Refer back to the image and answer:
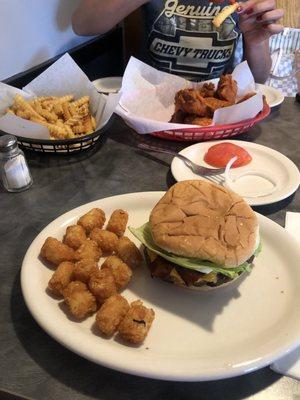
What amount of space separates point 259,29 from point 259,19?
145 millimetres

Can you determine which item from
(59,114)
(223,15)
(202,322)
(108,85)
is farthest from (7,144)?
(223,15)

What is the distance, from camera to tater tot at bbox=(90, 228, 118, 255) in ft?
3.16

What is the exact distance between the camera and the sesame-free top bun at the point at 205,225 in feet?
2.57

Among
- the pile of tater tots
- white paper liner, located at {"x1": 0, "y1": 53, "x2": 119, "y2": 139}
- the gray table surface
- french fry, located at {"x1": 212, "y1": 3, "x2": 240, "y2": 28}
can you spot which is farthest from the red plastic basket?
the pile of tater tots

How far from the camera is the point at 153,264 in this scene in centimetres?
87

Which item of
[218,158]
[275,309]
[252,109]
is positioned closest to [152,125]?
[218,158]

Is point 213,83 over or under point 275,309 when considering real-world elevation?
over

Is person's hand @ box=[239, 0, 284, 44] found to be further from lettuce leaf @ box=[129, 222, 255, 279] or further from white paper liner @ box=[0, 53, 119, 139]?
lettuce leaf @ box=[129, 222, 255, 279]

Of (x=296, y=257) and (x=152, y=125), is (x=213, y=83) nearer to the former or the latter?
(x=152, y=125)

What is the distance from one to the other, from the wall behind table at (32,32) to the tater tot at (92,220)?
108 centimetres

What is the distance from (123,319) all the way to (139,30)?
2.46 meters

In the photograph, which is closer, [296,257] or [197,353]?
[197,353]

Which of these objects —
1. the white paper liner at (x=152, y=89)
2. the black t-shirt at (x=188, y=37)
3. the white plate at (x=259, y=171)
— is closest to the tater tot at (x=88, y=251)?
the white plate at (x=259, y=171)

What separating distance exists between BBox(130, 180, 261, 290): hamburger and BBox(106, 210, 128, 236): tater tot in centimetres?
11
